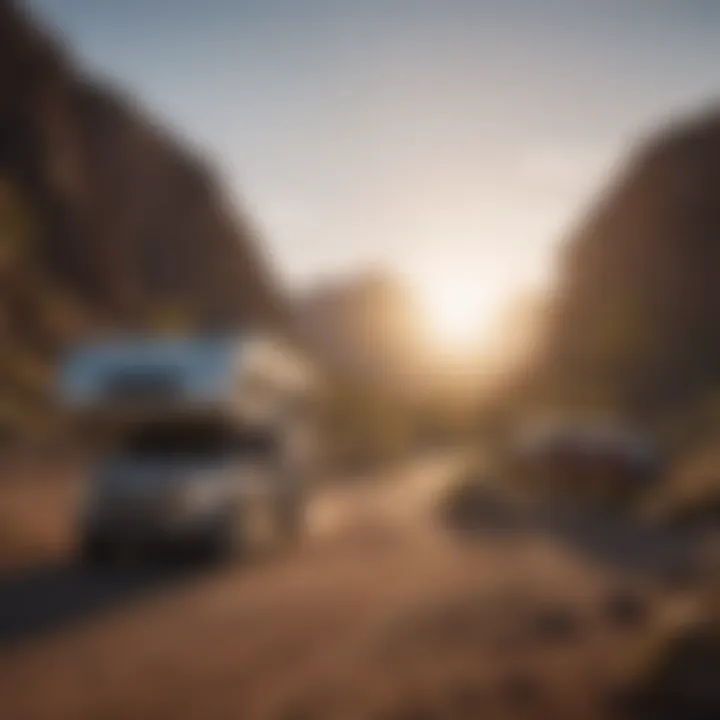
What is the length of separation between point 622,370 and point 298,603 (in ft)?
161

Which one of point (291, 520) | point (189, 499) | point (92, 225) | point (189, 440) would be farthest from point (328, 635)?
point (92, 225)

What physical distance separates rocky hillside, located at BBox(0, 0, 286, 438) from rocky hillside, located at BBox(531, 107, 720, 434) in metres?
21.3

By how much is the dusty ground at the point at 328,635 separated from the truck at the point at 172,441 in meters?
0.63

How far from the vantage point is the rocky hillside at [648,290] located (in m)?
58.5

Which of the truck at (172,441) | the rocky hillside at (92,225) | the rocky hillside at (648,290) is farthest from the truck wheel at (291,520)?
the rocky hillside at (648,290)

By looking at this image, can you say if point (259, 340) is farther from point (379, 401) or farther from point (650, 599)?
point (379, 401)

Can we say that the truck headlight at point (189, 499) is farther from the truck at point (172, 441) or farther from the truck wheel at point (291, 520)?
the truck wheel at point (291, 520)

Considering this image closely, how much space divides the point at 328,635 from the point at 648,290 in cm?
6618

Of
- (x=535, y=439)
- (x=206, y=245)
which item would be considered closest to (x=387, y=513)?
(x=535, y=439)

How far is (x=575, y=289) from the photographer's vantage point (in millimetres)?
83812

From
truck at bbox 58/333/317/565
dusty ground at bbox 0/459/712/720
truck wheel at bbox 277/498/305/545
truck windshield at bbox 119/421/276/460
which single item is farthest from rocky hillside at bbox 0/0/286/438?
dusty ground at bbox 0/459/712/720

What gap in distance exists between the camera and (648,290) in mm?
72938

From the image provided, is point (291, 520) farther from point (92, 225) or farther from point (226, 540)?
point (92, 225)

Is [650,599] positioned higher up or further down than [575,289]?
further down
